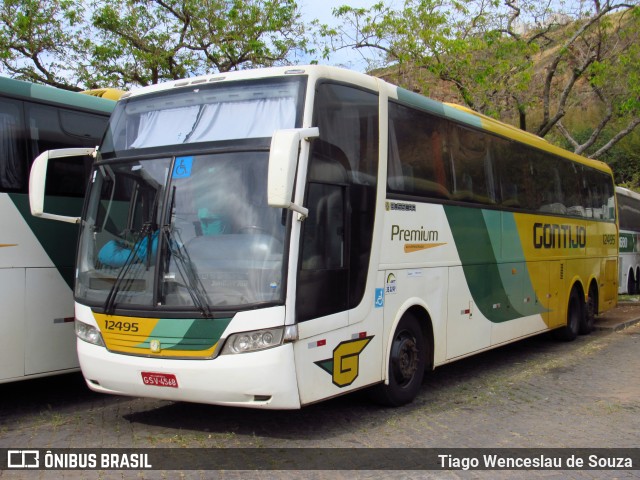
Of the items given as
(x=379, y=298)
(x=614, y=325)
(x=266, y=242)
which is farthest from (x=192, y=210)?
(x=614, y=325)

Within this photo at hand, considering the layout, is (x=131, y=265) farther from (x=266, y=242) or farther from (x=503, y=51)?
(x=503, y=51)

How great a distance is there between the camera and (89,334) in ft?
19.7

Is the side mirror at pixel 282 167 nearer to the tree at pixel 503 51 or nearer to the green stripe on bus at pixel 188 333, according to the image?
the green stripe on bus at pixel 188 333

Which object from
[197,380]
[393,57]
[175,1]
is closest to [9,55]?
[175,1]

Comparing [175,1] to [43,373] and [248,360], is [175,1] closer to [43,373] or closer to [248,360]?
[43,373]

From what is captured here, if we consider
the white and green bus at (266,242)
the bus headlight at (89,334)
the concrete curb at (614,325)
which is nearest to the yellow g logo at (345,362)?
the white and green bus at (266,242)

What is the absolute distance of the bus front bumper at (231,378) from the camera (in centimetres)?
529

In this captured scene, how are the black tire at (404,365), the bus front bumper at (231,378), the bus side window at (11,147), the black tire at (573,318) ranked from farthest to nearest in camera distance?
the black tire at (573,318)
the black tire at (404,365)
the bus side window at (11,147)
the bus front bumper at (231,378)

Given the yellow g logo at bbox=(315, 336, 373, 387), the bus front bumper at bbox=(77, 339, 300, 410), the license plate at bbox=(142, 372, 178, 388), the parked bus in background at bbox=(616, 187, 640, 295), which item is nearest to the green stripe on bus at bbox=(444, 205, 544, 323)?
the yellow g logo at bbox=(315, 336, 373, 387)

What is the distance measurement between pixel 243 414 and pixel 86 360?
1668 millimetres

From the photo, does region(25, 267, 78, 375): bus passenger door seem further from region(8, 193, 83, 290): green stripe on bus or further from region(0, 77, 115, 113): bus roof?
region(0, 77, 115, 113): bus roof

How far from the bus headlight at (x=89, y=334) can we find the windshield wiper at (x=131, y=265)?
27 centimetres

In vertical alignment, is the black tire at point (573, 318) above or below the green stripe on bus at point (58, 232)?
below

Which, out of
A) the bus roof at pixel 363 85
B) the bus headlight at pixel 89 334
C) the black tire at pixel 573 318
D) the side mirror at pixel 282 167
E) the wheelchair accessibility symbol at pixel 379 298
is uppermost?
the bus roof at pixel 363 85
